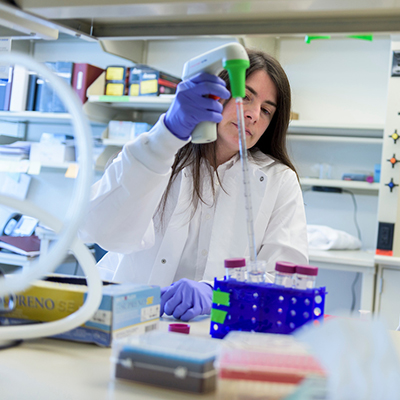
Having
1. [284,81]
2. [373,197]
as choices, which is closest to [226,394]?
[284,81]

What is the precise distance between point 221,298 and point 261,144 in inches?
38.4

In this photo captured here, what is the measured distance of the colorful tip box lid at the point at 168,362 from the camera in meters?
0.57

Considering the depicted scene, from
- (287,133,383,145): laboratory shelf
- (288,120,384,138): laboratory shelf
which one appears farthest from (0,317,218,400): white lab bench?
(287,133,383,145): laboratory shelf

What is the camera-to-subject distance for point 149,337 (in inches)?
25.3

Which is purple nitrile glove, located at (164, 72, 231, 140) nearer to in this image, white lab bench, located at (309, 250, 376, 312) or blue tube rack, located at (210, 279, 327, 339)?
blue tube rack, located at (210, 279, 327, 339)

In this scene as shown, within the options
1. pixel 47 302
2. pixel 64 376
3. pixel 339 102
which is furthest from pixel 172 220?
pixel 339 102

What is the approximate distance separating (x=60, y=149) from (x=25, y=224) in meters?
0.59

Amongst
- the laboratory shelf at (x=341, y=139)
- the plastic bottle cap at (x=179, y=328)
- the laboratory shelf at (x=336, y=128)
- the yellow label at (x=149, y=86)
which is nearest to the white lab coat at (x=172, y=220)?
the plastic bottle cap at (x=179, y=328)

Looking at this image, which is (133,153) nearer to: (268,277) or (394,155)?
(268,277)

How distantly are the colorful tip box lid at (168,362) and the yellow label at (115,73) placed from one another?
2979 mm

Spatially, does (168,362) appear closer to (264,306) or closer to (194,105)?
(264,306)

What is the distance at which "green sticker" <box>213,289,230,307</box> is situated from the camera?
2.63 ft

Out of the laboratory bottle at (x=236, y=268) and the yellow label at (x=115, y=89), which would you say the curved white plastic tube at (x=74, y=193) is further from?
the yellow label at (x=115, y=89)

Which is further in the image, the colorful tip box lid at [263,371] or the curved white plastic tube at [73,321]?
the curved white plastic tube at [73,321]
